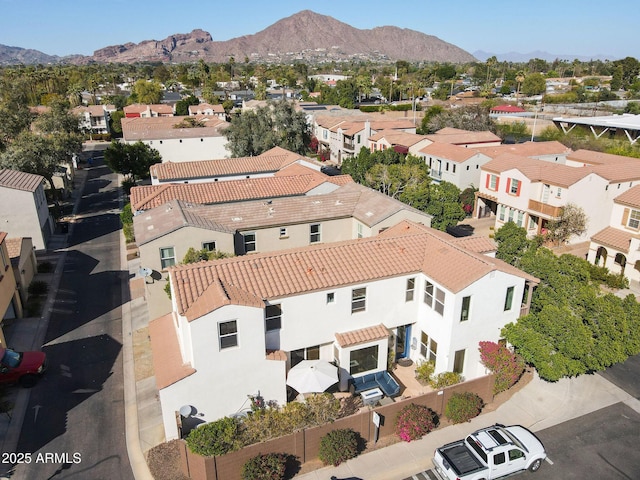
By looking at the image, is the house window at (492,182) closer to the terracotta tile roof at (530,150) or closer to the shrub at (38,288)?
the terracotta tile roof at (530,150)

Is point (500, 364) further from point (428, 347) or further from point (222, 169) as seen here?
point (222, 169)

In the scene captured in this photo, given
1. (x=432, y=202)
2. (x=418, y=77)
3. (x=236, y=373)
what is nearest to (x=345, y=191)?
(x=432, y=202)

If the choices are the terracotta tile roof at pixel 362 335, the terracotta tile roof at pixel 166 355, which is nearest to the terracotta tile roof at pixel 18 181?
the terracotta tile roof at pixel 166 355

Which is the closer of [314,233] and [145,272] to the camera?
[145,272]

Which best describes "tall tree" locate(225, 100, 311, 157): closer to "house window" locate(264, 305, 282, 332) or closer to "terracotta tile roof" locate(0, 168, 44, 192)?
"terracotta tile roof" locate(0, 168, 44, 192)

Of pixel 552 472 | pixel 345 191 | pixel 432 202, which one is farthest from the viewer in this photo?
pixel 432 202

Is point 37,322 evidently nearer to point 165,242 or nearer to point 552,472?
point 165,242

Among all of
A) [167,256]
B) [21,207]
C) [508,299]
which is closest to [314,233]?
[167,256]

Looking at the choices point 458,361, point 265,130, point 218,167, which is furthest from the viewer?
point 265,130
